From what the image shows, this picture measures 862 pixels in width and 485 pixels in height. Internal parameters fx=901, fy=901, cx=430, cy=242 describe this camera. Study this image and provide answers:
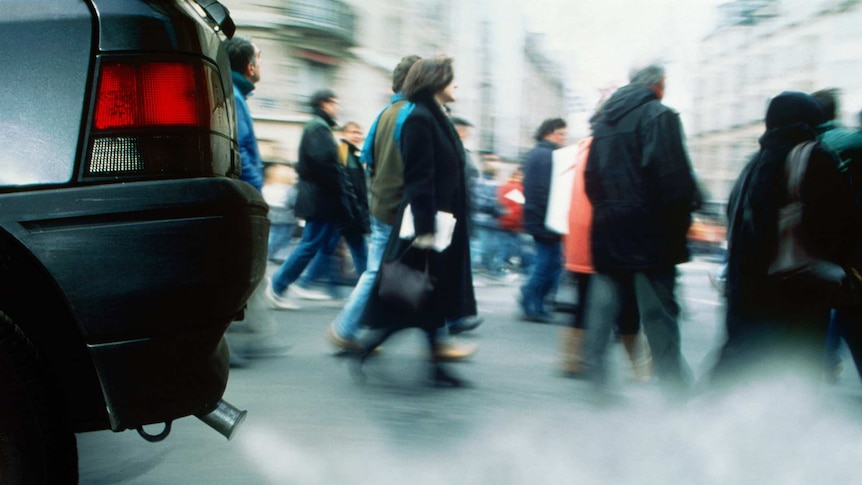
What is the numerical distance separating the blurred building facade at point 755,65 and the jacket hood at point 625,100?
26.9 metres

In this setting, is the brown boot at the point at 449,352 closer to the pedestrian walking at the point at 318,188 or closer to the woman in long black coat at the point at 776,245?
the woman in long black coat at the point at 776,245

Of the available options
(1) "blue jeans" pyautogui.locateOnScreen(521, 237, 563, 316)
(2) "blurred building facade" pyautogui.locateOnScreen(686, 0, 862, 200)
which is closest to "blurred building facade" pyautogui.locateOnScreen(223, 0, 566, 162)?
(2) "blurred building facade" pyautogui.locateOnScreen(686, 0, 862, 200)

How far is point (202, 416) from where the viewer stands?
238cm

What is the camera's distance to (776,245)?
373 cm

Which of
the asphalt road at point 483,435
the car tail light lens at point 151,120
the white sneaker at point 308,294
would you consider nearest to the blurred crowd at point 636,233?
the asphalt road at point 483,435

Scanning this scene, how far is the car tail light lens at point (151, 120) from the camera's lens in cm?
204

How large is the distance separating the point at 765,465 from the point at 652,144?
4.77 feet

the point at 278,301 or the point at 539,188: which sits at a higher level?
the point at 539,188

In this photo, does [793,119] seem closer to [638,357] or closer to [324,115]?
[638,357]

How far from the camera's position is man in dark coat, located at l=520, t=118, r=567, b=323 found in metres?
7.54

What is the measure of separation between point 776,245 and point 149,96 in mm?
2670

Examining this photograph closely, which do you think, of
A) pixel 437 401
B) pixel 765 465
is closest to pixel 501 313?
pixel 437 401

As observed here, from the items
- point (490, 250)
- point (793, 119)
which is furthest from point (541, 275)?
point (490, 250)

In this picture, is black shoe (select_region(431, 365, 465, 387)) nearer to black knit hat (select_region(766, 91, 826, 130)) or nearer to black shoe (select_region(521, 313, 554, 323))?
black knit hat (select_region(766, 91, 826, 130))
